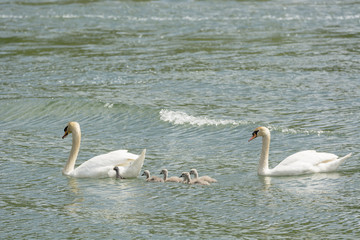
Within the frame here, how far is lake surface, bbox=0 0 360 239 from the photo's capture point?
1006 centimetres

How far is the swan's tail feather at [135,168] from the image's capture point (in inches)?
476

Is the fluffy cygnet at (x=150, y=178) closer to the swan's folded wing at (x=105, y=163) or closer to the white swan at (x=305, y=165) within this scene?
the swan's folded wing at (x=105, y=163)

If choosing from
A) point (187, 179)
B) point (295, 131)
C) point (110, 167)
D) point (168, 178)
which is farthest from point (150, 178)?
point (295, 131)

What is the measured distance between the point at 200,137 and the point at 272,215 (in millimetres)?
5320

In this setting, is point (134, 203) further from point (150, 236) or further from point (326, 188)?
point (326, 188)

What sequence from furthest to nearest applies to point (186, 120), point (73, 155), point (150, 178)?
point (186, 120) < point (73, 155) < point (150, 178)

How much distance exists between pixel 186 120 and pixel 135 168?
434 centimetres

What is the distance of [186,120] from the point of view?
16.4 meters

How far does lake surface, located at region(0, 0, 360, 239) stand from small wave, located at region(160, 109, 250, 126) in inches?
1.9

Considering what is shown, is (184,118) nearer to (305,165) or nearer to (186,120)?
(186,120)

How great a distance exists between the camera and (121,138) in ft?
51.2

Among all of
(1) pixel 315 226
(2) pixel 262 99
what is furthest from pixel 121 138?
(1) pixel 315 226

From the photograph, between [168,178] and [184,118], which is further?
[184,118]

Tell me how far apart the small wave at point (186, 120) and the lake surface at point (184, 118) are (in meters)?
0.05
